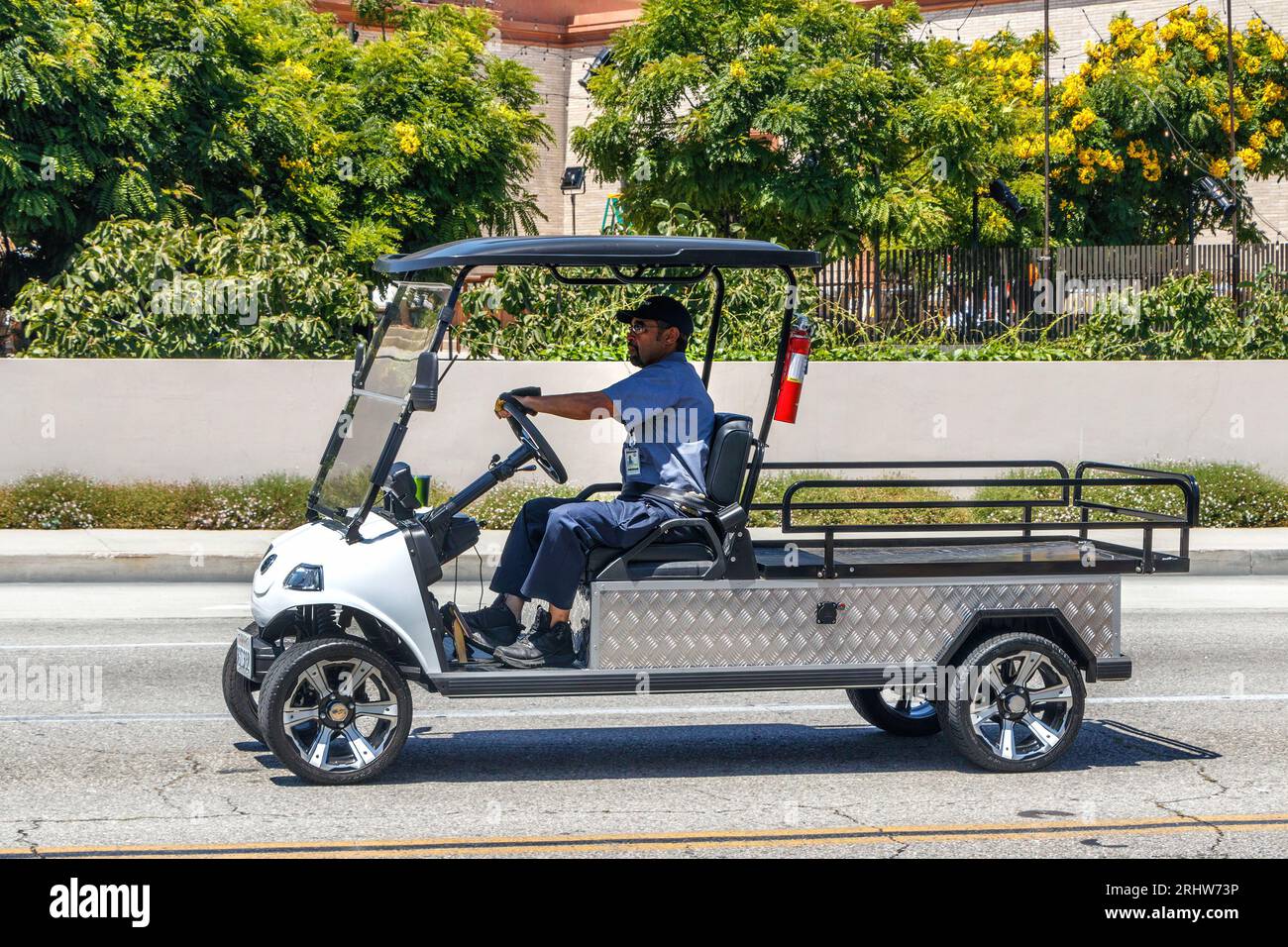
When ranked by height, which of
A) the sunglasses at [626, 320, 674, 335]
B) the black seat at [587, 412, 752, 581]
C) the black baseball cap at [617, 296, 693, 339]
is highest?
the black baseball cap at [617, 296, 693, 339]

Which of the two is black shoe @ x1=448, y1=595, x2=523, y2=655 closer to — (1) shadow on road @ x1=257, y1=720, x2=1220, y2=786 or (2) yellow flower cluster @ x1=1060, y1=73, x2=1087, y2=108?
(1) shadow on road @ x1=257, y1=720, x2=1220, y2=786

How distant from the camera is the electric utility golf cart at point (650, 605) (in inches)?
264

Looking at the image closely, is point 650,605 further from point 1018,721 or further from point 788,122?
point 788,122

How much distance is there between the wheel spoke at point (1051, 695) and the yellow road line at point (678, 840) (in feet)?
2.77

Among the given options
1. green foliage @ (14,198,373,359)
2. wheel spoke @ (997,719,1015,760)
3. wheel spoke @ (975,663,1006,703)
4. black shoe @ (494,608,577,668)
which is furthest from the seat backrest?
green foliage @ (14,198,373,359)

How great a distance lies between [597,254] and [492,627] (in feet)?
5.47

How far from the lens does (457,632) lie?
684cm

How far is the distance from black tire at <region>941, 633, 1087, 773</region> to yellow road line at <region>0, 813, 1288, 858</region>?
0.79 metres

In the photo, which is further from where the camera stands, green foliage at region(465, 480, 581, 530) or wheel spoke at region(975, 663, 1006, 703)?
green foliage at region(465, 480, 581, 530)

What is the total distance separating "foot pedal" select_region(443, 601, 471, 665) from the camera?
679 cm

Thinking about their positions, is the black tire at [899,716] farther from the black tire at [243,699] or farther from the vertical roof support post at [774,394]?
the black tire at [243,699]

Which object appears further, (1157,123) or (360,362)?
(1157,123)

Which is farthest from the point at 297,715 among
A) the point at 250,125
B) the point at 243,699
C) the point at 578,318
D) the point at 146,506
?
the point at 250,125
